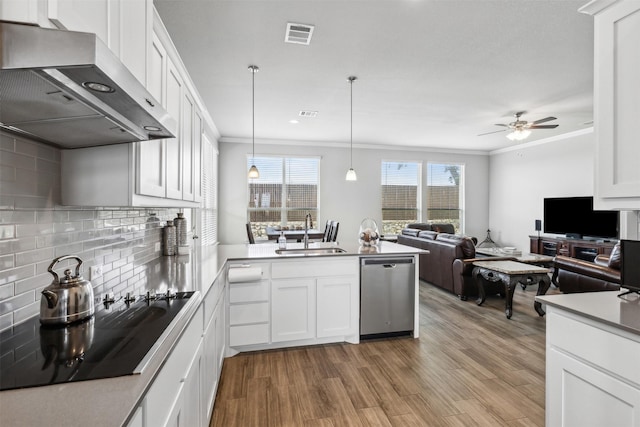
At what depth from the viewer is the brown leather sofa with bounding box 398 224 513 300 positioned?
4496mm

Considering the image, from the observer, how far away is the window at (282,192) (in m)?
7.08

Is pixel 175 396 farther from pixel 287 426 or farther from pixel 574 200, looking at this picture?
pixel 574 200

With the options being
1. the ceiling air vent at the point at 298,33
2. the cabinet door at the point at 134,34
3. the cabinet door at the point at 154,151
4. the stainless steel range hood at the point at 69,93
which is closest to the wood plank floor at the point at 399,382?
the cabinet door at the point at 154,151

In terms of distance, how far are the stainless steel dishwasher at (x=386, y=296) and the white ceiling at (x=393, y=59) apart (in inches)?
80.6

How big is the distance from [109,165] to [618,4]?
2.39 m

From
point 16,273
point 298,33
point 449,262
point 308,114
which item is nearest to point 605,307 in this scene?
point 16,273

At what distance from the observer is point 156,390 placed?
922 millimetres

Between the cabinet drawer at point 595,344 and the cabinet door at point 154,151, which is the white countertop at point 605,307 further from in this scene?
the cabinet door at point 154,151

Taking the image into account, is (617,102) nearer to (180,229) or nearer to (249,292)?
(249,292)

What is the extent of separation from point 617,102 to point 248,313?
2810mm

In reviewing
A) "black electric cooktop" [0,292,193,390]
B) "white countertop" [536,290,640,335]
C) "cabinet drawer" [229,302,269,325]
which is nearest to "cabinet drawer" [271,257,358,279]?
"cabinet drawer" [229,302,269,325]

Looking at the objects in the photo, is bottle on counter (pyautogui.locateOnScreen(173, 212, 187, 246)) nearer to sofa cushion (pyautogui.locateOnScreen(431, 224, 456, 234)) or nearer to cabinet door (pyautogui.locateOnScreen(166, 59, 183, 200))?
cabinet door (pyautogui.locateOnScreen(166, 59, 183, 200))

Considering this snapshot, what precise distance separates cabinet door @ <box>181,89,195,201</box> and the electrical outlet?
82 centimetres

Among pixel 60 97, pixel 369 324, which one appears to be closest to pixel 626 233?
pixel 369 324
